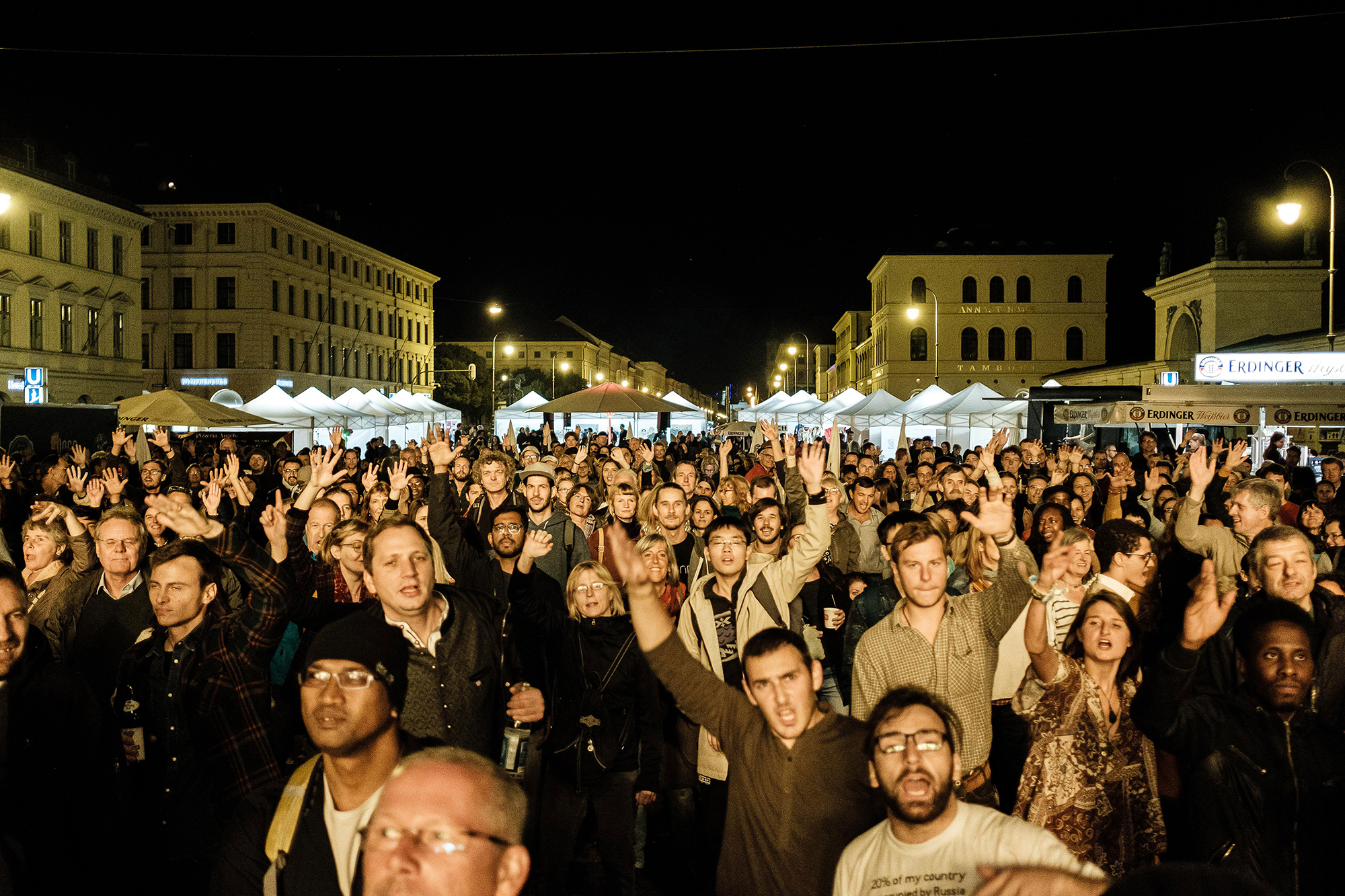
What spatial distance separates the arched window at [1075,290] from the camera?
69.8 meters

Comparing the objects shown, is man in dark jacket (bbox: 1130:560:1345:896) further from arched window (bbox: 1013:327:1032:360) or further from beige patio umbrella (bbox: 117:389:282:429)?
arched window (bbox: 1013:327:1032:360)

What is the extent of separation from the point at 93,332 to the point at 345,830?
50.2 m

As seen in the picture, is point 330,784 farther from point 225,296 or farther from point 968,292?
point 968,292

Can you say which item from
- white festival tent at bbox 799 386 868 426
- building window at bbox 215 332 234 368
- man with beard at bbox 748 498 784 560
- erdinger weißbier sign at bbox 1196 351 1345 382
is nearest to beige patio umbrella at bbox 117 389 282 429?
man with beard at bbox 748 498 784 560

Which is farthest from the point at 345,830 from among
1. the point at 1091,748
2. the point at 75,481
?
the point at 75,481

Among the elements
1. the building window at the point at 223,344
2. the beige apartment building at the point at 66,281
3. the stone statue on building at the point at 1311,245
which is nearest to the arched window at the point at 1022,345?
the stone statue on building at the point at 1311,245

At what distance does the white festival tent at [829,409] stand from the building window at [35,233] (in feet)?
108

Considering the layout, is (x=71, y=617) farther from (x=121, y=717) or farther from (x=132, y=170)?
(x=132, y=170)

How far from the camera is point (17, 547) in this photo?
9133 mm


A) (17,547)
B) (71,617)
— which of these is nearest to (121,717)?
(71,617)

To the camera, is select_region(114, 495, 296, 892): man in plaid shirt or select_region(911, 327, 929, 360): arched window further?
select_region(911, 327, 929, 360): arched window

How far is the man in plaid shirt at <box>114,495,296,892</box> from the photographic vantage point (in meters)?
3.69

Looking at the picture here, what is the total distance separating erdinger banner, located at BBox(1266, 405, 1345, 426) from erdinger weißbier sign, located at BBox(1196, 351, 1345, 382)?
513 centimetres

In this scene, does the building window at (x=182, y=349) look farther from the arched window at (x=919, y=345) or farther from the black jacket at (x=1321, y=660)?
the black jacket at (x=1321, y=660)
